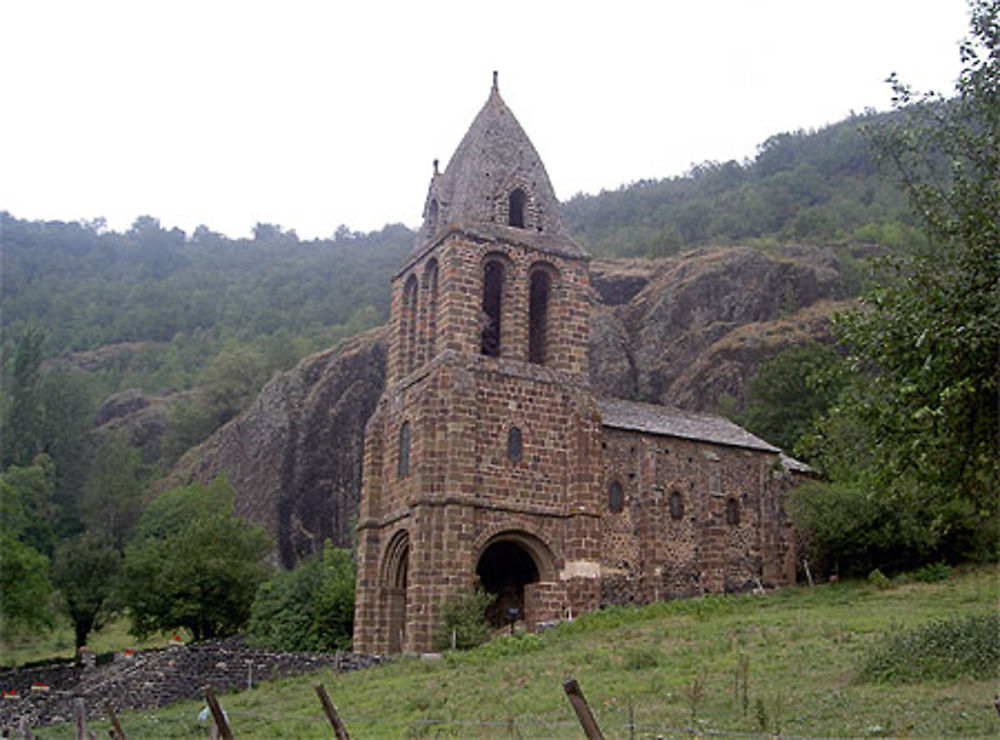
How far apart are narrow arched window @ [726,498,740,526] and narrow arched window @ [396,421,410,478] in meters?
11.7

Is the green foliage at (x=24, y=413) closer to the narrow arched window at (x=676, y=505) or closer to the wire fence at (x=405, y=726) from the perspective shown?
the narrow arched window at (x=676, y=505)

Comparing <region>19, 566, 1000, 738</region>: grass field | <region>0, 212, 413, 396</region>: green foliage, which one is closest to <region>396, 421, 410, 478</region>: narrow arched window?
<region>19, 566, 1000, 738</region>: grass field

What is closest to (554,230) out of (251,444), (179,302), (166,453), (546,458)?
(546,458)

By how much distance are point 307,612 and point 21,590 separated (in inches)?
670

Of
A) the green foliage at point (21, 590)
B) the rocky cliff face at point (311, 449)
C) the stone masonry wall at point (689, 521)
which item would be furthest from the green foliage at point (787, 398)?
the green foliage at point (21, 590)

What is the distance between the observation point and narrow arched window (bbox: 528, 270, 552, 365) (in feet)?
125

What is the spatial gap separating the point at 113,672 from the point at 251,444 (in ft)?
106

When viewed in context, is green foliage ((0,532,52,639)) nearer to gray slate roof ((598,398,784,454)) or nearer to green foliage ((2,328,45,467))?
gray slate roof ((598,398,784,454))

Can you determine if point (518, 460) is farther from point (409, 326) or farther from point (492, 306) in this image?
point (409, 326)

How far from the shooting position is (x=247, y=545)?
5044cm

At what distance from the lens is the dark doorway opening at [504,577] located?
3672cm

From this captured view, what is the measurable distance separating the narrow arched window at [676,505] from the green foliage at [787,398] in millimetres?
14230

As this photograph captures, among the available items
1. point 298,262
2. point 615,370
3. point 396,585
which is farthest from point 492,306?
point 298,262

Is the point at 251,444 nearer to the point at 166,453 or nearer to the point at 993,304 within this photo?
the point at 166,453
